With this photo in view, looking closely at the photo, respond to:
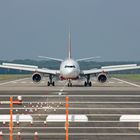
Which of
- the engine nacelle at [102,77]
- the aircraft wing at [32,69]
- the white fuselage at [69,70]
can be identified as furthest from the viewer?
the aircraft wing at [32,69]

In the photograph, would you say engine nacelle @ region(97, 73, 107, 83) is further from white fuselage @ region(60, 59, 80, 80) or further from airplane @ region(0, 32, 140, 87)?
white fuselage @ region(60, 59, 80, 80)

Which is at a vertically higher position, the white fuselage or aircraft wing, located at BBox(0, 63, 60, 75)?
aircraft wing, located at BBox(0, 63, 60, 75)

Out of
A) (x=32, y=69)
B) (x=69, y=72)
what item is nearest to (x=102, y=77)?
(x=69, y=72)

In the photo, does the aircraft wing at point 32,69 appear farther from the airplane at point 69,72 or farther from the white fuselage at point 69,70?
→ the white fuselage at point 69,70

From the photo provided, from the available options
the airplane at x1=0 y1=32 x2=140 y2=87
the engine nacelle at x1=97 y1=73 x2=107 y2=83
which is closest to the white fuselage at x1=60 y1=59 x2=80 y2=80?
the airplane at x1=0 y1=32 x2=140 y2=87

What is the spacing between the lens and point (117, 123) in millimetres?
23094

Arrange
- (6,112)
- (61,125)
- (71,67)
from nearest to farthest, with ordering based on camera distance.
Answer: (61,125), (6,112), (71,67)

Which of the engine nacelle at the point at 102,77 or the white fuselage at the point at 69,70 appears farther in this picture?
the engine nacelle at the point at 102,77

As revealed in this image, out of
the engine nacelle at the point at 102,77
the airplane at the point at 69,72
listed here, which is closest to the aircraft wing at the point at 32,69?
the airplane at the point at 69,72

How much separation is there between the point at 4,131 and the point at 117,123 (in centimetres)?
487

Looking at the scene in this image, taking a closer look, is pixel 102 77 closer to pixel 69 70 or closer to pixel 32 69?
pixel 69 70

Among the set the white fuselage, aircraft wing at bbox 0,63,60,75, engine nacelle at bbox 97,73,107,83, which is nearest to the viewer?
the white fuselage
